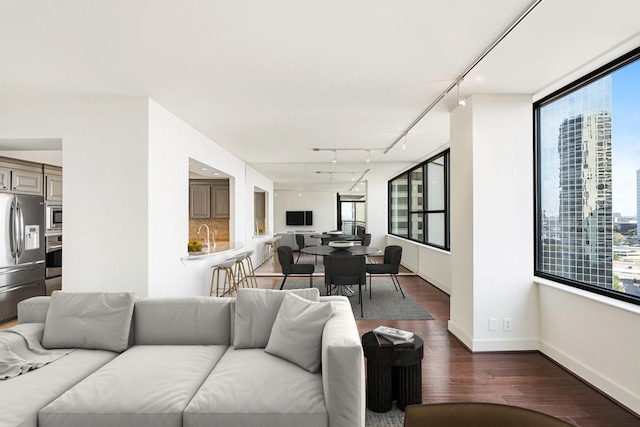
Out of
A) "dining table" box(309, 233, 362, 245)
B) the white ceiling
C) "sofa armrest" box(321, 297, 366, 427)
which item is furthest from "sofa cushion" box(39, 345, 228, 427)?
"dining table" box(309, 233, 362, 245)

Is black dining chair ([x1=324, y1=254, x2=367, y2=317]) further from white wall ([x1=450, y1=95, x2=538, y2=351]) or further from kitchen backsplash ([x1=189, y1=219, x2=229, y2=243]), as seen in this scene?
kitchen backsplash ([x1=189, y1=219, x2=229, y2=243])

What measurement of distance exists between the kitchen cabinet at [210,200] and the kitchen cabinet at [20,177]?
2.78 meters

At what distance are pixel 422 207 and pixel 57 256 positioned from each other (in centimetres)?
685

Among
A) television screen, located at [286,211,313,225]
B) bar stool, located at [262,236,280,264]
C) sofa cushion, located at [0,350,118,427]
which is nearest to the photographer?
sofa cushion, located at [0,350,118,427]

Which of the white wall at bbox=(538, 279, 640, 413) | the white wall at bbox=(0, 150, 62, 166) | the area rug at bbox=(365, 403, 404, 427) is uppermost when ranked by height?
the white wall at bbox=(0, 150, 62, 166)

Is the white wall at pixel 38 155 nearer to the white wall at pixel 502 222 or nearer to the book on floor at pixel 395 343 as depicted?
the book on floor at pixel 395 343

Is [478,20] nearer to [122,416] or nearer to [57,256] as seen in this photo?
[122,416]

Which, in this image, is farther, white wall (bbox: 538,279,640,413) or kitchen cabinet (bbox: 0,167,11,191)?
kitchen cabinet (bbox: 0,167,11,191)

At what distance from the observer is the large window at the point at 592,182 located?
2.65 meters

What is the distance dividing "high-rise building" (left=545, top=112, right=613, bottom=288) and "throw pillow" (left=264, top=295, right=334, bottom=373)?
2.31 m

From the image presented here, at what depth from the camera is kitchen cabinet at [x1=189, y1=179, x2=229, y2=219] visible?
25.1 ft

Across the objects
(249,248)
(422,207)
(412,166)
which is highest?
(412,166)

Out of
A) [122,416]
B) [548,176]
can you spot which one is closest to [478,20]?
[548,176]

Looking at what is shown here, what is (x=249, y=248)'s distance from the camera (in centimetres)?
817
